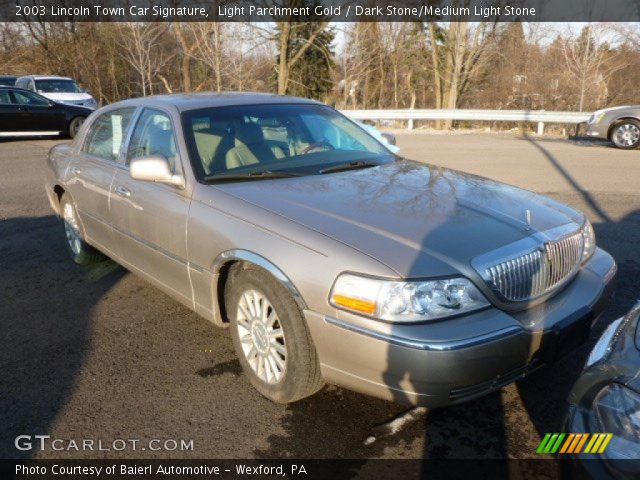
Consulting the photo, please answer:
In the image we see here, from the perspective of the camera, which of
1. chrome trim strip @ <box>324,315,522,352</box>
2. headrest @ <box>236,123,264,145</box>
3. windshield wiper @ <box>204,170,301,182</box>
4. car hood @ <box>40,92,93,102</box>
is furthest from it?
car hood @ <box>40,92,93,102</box>

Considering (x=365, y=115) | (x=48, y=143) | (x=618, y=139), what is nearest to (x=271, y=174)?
(x=618, y=139)

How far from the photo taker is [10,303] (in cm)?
425

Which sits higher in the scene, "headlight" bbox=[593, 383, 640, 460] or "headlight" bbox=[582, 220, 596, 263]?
"headlight" bbox=[582, 220, 596, 263]

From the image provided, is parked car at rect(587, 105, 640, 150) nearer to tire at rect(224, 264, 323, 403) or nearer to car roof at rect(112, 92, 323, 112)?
car roof at rect(112, 92, 323, 112)

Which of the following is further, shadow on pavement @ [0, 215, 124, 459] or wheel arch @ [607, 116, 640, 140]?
wheel arch @ [607, 116, 640, 140]

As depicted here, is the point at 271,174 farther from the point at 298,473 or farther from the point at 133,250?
the point at 298,473

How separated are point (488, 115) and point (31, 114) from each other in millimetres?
15061

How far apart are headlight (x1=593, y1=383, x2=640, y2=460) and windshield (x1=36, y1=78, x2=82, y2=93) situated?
21.3 metres

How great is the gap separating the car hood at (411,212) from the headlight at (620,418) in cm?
80

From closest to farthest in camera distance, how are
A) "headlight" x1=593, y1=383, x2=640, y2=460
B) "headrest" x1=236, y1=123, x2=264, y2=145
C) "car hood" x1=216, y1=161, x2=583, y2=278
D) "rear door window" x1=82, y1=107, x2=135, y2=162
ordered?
"headlight" x1=593, y1=383, x2=640, y2=460 → "car hood" x1=216, y1=161, x2=583, y2=278 → "headrest" x1=236, y1=123, x2=264, y2=145 → "rear door window" x1=82, y1=107, x2=135, y2=162

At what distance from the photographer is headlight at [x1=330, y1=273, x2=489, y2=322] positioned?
2266 mm

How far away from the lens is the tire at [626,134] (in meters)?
12.4

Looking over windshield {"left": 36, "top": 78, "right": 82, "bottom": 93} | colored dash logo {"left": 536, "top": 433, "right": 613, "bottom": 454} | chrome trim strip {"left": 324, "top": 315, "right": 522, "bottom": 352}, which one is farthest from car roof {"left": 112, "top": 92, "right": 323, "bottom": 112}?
windshield {"left": 36, "top": 78, "right": 82, "bottom": 93}
